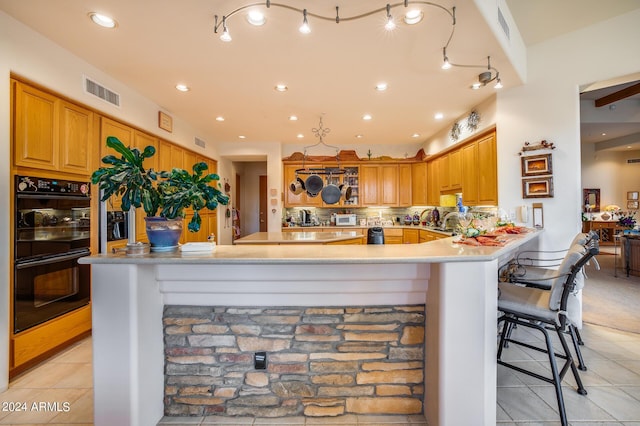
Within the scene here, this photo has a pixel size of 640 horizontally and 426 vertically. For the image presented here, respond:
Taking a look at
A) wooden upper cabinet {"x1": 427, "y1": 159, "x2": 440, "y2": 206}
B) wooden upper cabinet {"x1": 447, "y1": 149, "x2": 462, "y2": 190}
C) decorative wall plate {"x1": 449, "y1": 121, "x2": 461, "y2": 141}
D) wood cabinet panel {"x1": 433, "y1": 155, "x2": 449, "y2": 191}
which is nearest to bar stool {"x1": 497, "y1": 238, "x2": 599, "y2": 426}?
wooden upper cabinet {"x1": 447, "y1": 149, "x2": 462, "y2": 190}

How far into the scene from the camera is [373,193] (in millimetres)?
6340

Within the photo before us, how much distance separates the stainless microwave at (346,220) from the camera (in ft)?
20.3

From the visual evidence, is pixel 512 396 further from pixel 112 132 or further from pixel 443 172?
pixel 112 132

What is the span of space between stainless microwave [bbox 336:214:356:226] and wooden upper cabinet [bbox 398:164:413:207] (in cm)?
113

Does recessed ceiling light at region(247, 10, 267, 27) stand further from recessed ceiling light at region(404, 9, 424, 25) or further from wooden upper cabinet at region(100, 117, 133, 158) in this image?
wooden upper cabinet at region(100, 117, 133, 158)

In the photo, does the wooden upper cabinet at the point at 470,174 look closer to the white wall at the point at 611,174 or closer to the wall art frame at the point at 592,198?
the white wall at the point at 611,174

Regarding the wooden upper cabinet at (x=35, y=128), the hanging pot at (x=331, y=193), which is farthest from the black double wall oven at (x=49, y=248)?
the hanging pot at (x=331, y=193)

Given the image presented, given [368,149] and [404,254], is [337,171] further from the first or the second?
[368,149]

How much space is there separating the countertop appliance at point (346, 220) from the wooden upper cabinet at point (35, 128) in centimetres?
469

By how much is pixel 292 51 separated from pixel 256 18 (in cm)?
50

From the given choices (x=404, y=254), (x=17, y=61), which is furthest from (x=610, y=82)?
(x=17, y=61)

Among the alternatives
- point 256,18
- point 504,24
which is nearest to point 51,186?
point 256,18

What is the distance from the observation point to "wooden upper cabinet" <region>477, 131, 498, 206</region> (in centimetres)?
353

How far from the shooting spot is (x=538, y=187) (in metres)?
3.13
